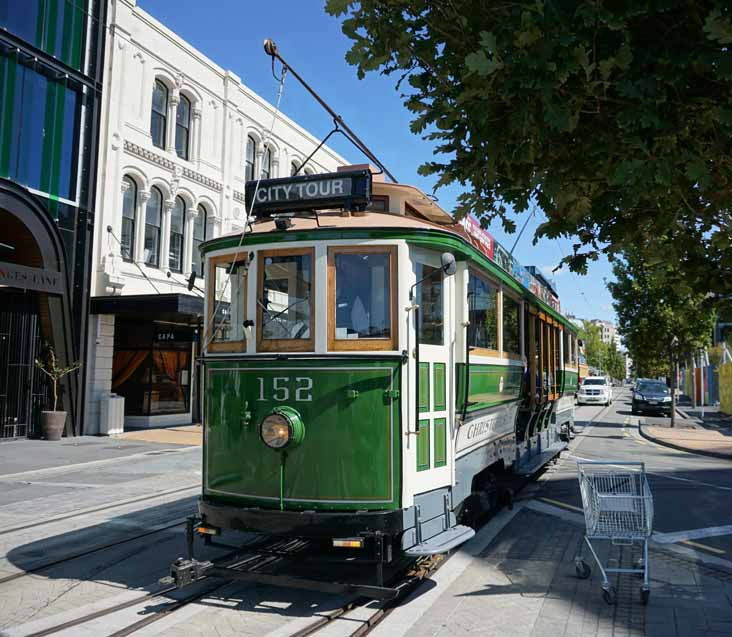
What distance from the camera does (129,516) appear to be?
8648 millimetres

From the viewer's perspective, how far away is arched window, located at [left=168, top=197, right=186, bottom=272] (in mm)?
20953

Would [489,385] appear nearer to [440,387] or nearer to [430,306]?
[440,387]

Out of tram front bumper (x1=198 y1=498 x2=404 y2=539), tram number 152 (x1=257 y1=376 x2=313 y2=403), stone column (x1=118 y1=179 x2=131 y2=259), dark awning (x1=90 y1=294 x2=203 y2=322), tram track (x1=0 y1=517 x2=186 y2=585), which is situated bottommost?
tram track (x1=0 y1=517 x2=186 y2=585)

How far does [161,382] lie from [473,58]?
18441 mm

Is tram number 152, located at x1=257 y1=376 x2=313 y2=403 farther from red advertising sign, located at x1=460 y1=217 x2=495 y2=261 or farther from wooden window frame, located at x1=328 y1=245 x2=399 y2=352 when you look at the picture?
red advertising sign, located at x1=460 y1=217 x2=495 y2=261

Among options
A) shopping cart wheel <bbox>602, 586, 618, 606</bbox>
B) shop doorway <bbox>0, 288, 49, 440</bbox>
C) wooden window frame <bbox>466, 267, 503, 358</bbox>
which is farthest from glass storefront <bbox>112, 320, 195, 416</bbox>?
shopping cart wheel <bbox>602, 586, 618, 606</bbox>

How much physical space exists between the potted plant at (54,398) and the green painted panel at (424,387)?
13.2m

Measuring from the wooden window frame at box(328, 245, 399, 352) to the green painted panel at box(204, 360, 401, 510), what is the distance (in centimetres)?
19

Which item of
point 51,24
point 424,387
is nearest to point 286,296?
point 424,387

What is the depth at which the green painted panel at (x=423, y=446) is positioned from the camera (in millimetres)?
5594

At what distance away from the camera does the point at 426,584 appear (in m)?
5.96

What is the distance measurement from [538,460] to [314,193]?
6.80 meters

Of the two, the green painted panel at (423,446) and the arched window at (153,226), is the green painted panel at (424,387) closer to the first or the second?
the green painted panel at (423,446)

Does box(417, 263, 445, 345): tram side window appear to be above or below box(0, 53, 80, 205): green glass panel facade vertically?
below
